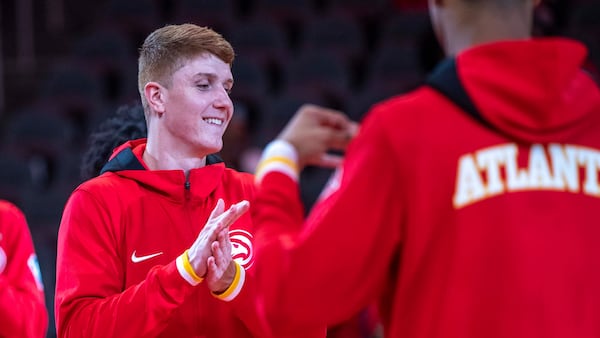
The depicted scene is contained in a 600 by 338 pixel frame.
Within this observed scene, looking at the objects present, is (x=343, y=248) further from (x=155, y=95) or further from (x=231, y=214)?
(x=155, y=95)

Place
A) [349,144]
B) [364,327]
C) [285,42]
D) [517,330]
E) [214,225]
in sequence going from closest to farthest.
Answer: [517,330]
[349,144]
[214,225]
[364,327]
[285,42]

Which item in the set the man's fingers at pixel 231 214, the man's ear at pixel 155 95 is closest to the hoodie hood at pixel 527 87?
the man's fingers at pixel 231 214

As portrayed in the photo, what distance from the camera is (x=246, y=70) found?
894cm

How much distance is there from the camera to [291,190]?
211 cm

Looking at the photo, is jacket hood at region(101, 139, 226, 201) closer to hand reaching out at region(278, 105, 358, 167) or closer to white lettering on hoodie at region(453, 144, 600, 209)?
hand reaching out at region(278, 105, 358, 167)

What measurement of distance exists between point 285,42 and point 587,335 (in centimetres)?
773

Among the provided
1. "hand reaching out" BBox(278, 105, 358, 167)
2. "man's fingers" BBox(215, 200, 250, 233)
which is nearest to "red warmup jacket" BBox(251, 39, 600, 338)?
"hand reaching out" BBox(278, 105, 358, 167)

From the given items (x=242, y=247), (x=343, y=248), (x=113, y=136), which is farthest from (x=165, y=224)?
(x=343, y=248)

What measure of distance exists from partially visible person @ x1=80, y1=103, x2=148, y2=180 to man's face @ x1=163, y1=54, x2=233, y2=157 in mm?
563

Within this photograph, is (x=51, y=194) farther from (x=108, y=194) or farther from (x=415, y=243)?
(x=415, y=243)

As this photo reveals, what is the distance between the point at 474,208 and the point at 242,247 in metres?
1.17

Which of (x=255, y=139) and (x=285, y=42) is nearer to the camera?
(x=255, y=139)

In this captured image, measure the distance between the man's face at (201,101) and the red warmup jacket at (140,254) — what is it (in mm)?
130

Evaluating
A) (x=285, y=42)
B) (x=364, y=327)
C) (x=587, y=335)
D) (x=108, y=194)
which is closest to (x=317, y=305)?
(x=587, y=335)
